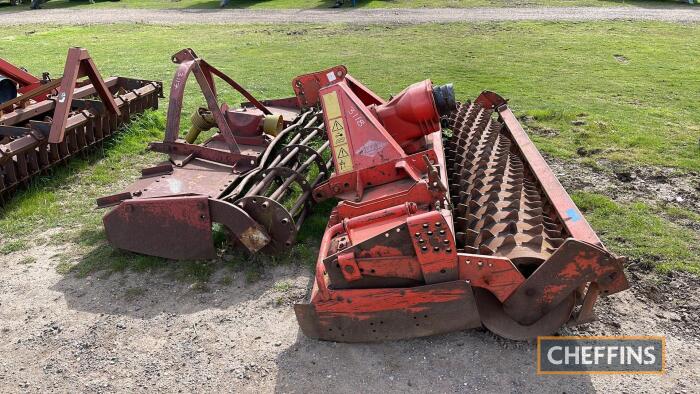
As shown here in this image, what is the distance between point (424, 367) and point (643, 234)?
271cm

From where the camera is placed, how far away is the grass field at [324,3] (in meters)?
22.0

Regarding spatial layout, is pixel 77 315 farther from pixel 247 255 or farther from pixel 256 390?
pixel 256 390

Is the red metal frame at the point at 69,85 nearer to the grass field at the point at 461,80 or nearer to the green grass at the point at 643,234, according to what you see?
the grass field at the point at 461,80

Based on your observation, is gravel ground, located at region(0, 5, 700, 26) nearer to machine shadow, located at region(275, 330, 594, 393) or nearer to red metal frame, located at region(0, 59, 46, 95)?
red metal frame, located at region(0, 59, 46, 95)

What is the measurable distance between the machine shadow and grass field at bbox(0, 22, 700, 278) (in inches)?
52.5

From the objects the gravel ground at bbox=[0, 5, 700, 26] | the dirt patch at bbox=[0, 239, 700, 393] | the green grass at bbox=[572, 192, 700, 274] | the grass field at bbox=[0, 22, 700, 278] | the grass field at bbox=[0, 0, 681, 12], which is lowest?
the dirt patch at bbox=[0, 239, 700, 393]

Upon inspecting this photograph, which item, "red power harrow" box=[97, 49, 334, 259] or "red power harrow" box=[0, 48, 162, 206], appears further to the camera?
"red power harrow" box=[0, 48, 162, 206]

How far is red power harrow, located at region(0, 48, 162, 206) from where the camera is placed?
6.10m

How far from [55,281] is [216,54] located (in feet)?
36.1

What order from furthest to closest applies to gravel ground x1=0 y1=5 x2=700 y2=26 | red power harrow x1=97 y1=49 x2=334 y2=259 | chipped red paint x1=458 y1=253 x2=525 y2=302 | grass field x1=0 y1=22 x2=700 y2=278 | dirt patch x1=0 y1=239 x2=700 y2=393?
gravel ground x1=0 y1=5 x2=700 y2=26 → grass field x1=0 y1=22 x2=700 y2=278 → red power harrow x1=97 y1=49 x2=334 y2=259 → dirt patch x1=0 y1=239 x2=700 y2=393 → chipped red paint x1=458 y1=253 x2=525 y2=302

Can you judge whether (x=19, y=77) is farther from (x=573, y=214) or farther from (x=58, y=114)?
(x=573, y=214)

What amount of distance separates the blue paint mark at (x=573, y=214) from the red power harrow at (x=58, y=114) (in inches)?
193

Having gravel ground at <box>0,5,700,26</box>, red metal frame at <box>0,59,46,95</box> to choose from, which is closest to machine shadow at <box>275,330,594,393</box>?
red metal frame at <box>0,59,46,95</box>

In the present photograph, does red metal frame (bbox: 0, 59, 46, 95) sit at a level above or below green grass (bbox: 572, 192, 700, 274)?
above
